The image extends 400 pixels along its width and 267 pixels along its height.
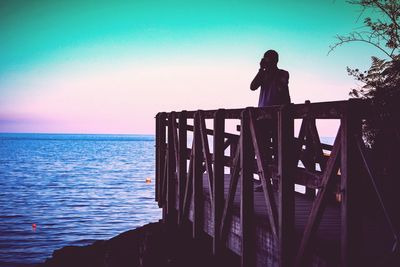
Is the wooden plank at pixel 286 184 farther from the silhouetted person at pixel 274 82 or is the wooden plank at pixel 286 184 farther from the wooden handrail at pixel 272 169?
the silhouetted person at pixel 274 82

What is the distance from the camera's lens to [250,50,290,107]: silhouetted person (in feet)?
24.4

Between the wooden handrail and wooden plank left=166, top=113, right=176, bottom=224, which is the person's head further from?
wooden plank left=166, top=113, right=176, bottom=224

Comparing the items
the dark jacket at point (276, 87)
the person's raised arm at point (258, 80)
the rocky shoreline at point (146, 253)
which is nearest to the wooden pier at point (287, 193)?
the dark jacket at point (276, 87)

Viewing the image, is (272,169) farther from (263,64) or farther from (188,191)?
(188,191)

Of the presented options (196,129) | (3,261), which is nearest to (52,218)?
(3,261)

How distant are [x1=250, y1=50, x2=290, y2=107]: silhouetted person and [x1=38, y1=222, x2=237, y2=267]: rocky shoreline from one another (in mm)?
2866

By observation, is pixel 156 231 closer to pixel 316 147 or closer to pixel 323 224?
pixel 316 147

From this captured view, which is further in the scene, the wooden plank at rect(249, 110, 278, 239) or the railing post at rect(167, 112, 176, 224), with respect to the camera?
the railing post at rect(167, 112, 176, 224)

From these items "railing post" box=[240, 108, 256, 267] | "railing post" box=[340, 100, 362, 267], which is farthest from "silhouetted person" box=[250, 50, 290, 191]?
"railing post" box=[340, 100, 362, 267]

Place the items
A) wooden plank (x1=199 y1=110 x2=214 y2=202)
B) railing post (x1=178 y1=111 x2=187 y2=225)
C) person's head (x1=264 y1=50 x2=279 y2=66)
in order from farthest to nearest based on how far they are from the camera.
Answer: railing post (x1=178 y1=111 x2=187 y2=225), person's head (x1=264 y1=50 x2=279 y2=66), wooden plank (x1=199 y1=110 x2=214 y2=202)

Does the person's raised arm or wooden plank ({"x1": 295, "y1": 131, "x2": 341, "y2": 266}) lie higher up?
the person's raised arm

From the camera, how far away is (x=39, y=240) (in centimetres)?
1820

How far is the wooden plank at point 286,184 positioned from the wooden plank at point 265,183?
24 centimetres

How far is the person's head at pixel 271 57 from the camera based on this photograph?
7427 mm
